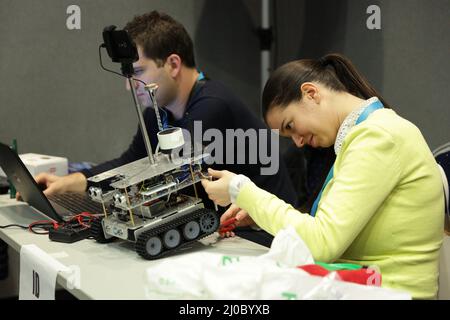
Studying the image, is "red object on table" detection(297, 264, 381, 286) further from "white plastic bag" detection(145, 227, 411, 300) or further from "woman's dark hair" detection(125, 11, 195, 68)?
"woman's dark hair" detection(125, 11, 195, 68)

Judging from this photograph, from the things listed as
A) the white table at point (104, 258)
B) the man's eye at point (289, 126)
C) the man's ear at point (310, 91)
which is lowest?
the white table at point (104, 258)

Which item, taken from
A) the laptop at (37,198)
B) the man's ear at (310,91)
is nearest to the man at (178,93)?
the laptop at (37,198)

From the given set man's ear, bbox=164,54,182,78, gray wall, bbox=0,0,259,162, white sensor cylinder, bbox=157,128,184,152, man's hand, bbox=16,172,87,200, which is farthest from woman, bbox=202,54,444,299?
gray wall, bbox=0,0,259,162

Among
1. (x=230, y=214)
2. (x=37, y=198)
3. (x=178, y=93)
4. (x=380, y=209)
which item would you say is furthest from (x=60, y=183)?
(x=380, y=209)

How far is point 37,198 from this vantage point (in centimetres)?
173

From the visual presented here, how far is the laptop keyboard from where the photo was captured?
5.85 ft

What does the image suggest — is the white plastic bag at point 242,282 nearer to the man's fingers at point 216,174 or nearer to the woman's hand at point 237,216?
the man's fingers at point 216,174

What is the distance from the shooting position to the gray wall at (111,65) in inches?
99.8

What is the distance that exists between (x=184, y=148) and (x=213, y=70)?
76.0 inches

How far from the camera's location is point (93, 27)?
287 centimetres

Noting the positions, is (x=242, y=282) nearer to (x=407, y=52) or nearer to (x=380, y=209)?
(x=380, y=209)

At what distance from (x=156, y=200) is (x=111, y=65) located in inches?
67.6

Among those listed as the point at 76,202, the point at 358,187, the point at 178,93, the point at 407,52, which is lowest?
the point at 76,202
